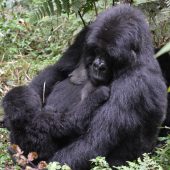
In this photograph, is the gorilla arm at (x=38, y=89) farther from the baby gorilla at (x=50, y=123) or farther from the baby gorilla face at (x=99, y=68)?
the baby gorilla face at (x=99, y=68)

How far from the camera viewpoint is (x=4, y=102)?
168 inches

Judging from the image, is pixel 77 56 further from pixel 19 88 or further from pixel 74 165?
pixel 74 165

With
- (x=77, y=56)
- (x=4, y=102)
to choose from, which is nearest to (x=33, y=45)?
(x=77, y=56)

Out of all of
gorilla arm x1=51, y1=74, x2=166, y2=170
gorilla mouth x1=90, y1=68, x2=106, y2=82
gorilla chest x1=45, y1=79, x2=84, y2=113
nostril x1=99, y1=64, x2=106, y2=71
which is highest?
nostril x1=99, y1=64, x2=106, y2=71

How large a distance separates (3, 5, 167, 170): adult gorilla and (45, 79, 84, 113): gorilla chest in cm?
7

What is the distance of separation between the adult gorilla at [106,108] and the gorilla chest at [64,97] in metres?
0.07

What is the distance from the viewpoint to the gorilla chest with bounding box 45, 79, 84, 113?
443 centimetres

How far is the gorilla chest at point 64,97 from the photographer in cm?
443

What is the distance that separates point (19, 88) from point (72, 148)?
72cm

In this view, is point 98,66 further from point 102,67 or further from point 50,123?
point 50,123

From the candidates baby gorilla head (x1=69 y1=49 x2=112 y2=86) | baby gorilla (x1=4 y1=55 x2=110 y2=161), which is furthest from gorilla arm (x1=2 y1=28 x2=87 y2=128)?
baby gorilla head (x1=69 y1=49 x2=112 y2=86)

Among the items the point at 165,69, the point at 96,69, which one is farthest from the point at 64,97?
the point at 165,69

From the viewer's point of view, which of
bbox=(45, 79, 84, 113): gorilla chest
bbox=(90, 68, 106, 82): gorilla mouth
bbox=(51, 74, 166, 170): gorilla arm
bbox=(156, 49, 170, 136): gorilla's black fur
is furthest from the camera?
bbox=(156, 49, 170, 136): gorilla's black fur

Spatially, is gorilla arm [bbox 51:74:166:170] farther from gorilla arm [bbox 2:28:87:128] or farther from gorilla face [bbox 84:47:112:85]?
gorilla arm [bbox 2:28:87:128]
